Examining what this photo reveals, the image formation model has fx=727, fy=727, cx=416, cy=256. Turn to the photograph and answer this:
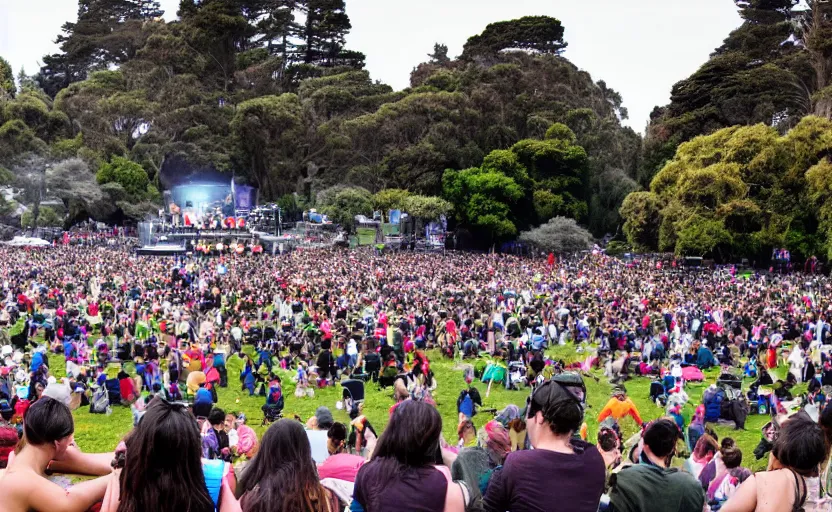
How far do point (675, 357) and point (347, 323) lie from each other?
779 cm

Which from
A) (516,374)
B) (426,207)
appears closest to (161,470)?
(516,374)

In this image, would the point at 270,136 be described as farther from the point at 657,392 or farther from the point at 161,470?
the point at 161,470

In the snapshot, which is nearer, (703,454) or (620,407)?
(703,454)

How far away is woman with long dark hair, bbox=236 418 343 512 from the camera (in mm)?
2994

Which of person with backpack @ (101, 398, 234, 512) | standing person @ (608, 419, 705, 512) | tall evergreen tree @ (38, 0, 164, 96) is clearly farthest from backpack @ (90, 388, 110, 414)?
tall evergreen tree @ (38, 0, 164, 96)

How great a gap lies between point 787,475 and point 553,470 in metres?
1.18

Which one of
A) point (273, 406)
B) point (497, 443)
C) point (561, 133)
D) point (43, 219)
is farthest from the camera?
point (43, 219)

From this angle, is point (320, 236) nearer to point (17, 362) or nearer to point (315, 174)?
point (315, 174)

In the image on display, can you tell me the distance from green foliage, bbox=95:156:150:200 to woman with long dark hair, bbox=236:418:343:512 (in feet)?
179

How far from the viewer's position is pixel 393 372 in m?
13.3

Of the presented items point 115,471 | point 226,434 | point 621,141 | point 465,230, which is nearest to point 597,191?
point 621,141

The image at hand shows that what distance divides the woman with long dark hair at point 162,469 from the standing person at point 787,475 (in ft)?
7.68

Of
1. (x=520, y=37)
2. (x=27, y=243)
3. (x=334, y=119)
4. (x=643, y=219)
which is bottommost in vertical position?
(x=27, y=243)

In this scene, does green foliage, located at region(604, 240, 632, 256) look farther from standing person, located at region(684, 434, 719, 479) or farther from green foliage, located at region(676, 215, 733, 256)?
standing person, located at region(684, 434, 719, 479)
